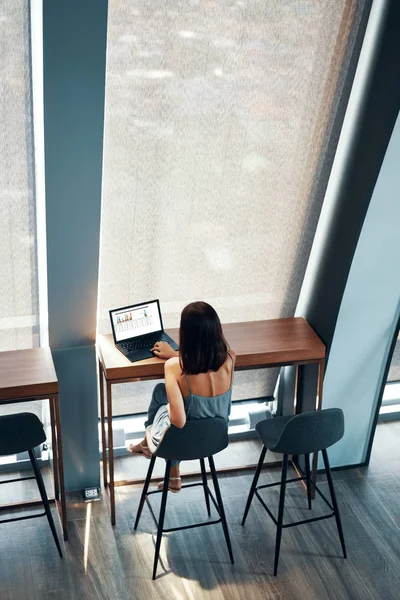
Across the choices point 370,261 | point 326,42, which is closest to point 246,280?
point 370,261

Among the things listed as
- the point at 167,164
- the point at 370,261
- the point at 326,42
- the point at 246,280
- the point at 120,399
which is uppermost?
the point at 326,42

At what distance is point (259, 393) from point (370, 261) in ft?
4.38

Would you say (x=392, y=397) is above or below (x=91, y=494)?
above

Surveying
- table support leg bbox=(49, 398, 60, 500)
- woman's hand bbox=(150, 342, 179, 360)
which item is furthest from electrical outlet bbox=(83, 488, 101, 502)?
woman's hand bbox=(150, 342, 179, 360)

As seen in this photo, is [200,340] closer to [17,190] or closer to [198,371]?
[198,371]

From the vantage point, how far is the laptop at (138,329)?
4.02 metres

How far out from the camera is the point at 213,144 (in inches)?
151

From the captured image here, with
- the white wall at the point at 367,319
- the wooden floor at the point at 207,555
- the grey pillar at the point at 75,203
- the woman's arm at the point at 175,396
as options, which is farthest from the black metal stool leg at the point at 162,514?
the white wall at the point at 367,319

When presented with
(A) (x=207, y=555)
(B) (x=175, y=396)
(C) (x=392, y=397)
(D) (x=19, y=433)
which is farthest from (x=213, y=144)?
(C) (x=392, y=397)

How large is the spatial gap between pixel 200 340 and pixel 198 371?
0.17 m

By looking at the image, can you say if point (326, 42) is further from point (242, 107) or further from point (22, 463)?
point (22, 463)

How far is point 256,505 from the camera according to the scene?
4340 millimetres

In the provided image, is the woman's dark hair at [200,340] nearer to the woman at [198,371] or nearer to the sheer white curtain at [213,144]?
the woman at [198,371]

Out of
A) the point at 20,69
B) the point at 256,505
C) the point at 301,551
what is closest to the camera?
the point at 20,69
